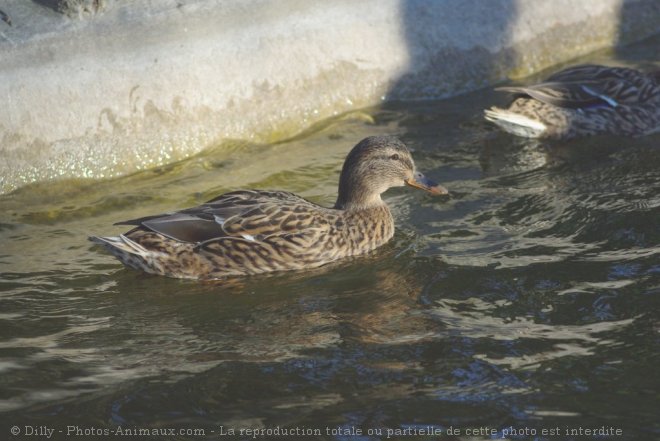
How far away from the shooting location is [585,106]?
998 centimetres

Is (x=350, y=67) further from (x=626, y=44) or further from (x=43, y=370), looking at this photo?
(x=43, y=370)

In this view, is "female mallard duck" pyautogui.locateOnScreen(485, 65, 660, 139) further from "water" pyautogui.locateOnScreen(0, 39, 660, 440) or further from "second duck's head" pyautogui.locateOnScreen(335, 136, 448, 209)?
"second duck's head" pyautogui.locateOnScreen(335, 136, 448, 209)

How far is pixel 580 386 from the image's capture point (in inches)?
214

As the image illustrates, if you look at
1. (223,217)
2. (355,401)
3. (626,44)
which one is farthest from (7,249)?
(626,44)

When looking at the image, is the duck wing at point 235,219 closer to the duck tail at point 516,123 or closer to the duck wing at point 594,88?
the duck tail at point 516,123

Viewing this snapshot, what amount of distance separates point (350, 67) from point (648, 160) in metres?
2.76

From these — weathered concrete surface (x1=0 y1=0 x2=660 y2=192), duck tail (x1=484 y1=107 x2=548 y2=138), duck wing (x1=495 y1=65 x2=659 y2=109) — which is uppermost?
weathered concrete surface (x1=0 y1=0 x2=660 y2=192)

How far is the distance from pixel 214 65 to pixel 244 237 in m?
2.52

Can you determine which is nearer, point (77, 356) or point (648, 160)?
point (77, 356)

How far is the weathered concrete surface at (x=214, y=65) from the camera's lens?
29.3 ft

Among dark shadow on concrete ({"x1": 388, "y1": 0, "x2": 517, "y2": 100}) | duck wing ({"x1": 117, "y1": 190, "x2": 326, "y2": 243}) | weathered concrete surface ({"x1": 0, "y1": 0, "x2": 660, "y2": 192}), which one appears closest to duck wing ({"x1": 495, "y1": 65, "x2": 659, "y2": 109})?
dark shadow on concrete ({"x1": 388, "y1": 0, "x2": 517, "y2": 100})

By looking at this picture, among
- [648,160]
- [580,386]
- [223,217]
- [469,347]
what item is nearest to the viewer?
[580,386]

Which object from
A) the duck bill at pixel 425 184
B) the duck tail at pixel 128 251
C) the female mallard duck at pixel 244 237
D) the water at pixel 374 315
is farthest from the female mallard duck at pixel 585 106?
the duck tail at pixel 128 251

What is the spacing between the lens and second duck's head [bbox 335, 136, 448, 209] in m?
8.08
